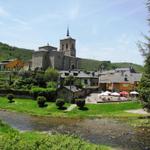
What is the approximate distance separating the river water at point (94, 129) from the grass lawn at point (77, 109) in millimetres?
3699

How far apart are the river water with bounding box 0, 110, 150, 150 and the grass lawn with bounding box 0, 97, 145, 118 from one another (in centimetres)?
370

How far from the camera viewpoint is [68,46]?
14388 centimetres

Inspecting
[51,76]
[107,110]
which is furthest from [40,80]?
[107,110]

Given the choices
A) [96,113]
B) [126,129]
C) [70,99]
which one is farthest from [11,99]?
[126,129]

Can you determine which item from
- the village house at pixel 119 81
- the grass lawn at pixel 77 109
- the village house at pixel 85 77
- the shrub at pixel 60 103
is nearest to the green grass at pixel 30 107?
the grass lawn at pixel 77 109

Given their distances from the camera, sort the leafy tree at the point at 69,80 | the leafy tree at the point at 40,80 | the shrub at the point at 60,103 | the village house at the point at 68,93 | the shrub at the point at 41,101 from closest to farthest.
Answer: the shrub at the point at 60,103 → the shrub at the point at 41,101 → the village house at the point at 68,93 → the leafy tree at the point at 40,80 → the leafy tree at the point at 69,80

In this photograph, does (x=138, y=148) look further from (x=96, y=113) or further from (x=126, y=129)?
(x=96, y=113)

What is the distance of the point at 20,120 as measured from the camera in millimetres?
55094

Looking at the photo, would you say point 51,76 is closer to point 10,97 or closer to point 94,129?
point 10,97

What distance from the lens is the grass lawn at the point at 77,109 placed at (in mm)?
61969

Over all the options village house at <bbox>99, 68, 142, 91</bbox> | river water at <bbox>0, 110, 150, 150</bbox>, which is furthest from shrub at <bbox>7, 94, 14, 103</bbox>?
village house at <bbox>99, 68, 142, 91</bbox>

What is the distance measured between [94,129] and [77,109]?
1901 centimetres

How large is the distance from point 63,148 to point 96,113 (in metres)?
42.4

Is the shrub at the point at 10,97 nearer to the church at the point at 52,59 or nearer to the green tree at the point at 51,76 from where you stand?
the green tree at the point at 51,76
